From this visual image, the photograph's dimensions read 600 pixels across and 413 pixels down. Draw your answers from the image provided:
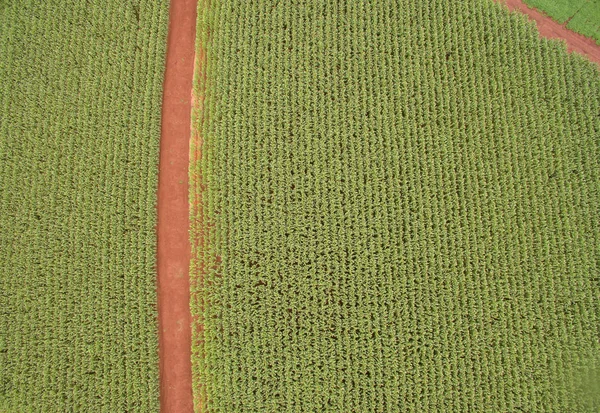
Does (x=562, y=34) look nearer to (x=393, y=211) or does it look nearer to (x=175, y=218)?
(x=393, y=211)

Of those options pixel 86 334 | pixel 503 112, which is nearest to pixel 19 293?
pixel 86 334

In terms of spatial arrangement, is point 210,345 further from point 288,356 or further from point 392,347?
point 392,347

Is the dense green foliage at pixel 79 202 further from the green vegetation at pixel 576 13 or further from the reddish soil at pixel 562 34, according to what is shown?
the green vegetation at pixel 576 13

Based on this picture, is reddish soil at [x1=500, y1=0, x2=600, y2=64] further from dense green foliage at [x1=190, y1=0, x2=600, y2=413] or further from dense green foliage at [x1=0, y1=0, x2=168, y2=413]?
dense green foliage at [x1=0, y1=0, x2=168, y2=413]

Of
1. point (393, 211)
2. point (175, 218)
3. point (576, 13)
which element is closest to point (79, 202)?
point (175, 218)

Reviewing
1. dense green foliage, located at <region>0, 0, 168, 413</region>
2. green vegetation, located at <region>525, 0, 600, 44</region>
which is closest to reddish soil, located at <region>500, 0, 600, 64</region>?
green vegetation, located at <region>525, 0, 600, 44</region>

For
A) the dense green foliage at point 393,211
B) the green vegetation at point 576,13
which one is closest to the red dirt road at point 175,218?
the dense green foliage at point 393,211

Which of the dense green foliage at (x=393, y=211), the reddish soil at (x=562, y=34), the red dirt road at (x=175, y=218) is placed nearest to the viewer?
the dense green foliage at (x=393, y=211)
